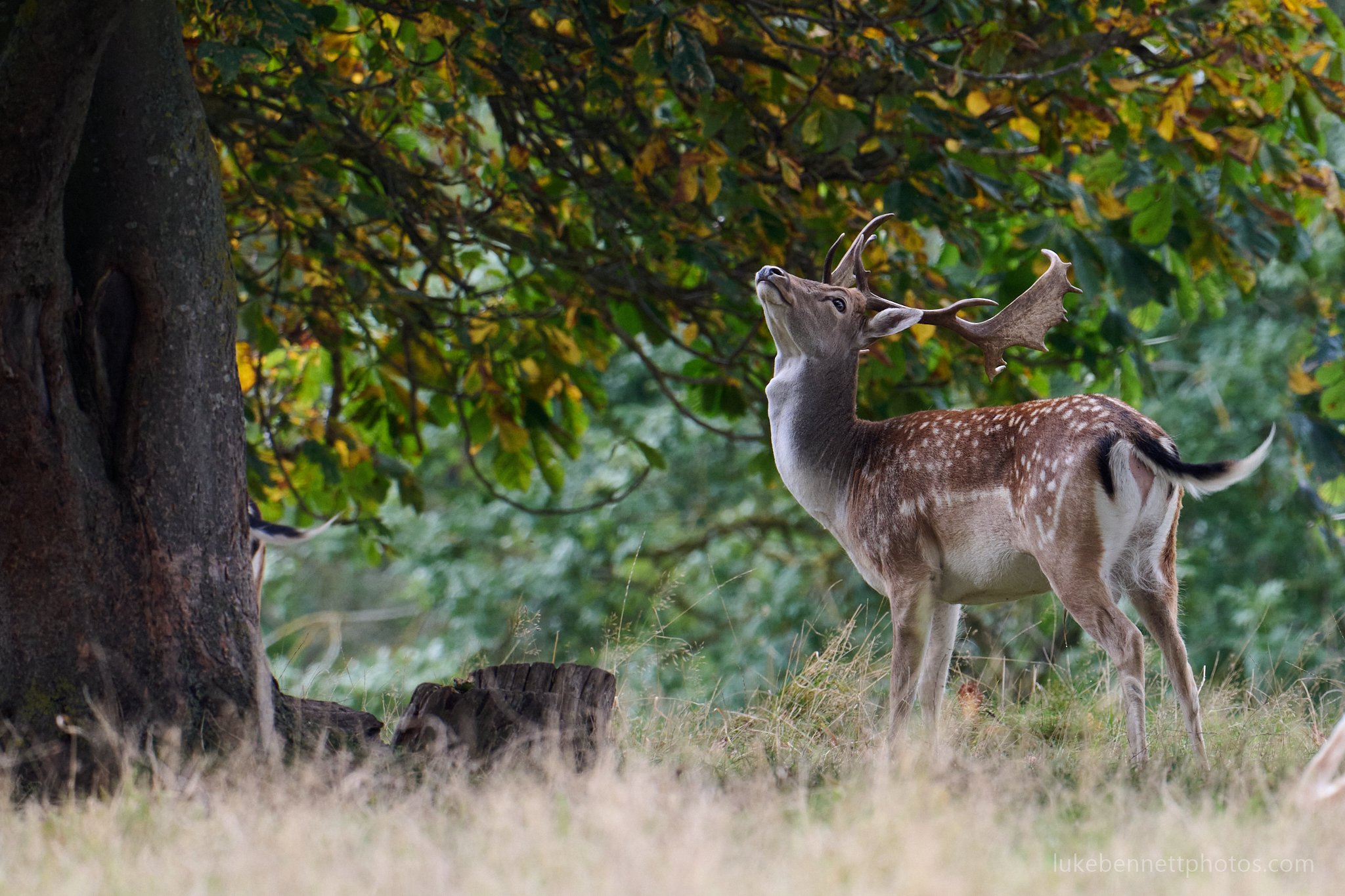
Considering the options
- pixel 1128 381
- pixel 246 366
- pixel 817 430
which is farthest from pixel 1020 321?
pixel 246 366

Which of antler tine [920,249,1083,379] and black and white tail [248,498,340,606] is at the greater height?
antler tine [920,249,1083,379]

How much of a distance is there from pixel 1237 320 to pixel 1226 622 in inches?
131

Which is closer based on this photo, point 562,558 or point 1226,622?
point 1226,622

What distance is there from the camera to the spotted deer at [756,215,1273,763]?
15.4 ft

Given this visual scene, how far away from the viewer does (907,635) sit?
511 centimetres

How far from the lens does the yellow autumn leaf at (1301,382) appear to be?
24.5ft

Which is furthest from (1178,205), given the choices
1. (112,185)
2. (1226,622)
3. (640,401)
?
(640,401)

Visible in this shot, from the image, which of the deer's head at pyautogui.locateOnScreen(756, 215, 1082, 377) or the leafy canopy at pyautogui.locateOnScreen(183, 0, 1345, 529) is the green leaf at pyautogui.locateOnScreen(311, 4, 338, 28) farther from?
the deer's head at pyautogui.locateOnScreen(756, 215, 1082, 377)

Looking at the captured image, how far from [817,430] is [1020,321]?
931 mm

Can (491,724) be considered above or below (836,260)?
below

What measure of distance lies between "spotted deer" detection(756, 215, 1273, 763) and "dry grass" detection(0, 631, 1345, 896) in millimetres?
554

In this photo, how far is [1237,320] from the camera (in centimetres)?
1523

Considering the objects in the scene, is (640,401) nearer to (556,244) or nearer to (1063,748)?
(556,244)

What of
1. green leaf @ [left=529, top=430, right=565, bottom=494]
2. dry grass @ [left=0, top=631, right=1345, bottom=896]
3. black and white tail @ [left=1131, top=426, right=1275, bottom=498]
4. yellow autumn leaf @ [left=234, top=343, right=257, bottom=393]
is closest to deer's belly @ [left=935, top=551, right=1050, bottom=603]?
black and white tail @ [left=1131, top=426, right=1275, bottom=498]
